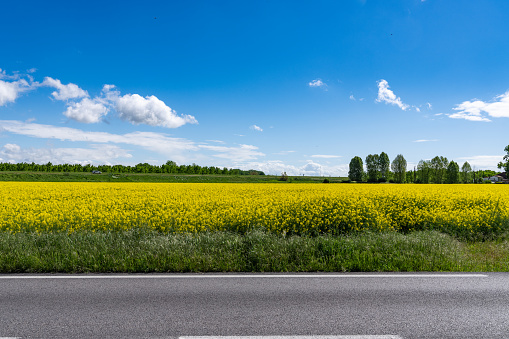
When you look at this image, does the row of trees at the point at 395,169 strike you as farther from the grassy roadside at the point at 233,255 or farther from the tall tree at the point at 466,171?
the grassy roadside at the point at 233,255

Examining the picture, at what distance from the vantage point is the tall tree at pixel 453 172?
3593 inches

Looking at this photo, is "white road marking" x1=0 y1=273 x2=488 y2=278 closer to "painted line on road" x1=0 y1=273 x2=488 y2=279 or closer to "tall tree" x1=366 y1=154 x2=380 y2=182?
"painted line on road" x1=0 y1=273 x2=488 y2=279

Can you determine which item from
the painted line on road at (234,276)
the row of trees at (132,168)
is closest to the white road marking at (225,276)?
the painted line on road at (234,276)

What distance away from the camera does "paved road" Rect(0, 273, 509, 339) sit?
13.1 feet

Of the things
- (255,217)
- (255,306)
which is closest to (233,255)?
(255,306)

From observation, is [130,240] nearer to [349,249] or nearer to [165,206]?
[165,206]

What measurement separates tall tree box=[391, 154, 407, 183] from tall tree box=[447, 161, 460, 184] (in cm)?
1194

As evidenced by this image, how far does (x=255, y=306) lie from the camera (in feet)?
15.6

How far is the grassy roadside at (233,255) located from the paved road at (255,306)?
609 mm

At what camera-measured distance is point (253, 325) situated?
4133 mm

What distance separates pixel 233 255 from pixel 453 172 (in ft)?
338

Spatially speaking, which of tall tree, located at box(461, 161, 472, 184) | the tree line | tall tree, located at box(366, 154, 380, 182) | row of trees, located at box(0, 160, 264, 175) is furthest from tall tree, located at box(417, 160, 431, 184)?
row of trees, located at box(0, 160, 264, 175)

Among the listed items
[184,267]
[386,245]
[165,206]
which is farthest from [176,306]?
[165,206]

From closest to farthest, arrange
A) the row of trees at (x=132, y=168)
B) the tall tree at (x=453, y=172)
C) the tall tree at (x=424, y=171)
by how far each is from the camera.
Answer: the tall tree at (x=453, y=172)
the tall tree at (x=424, y=171)
the row of trees at (x=132, y=168)
